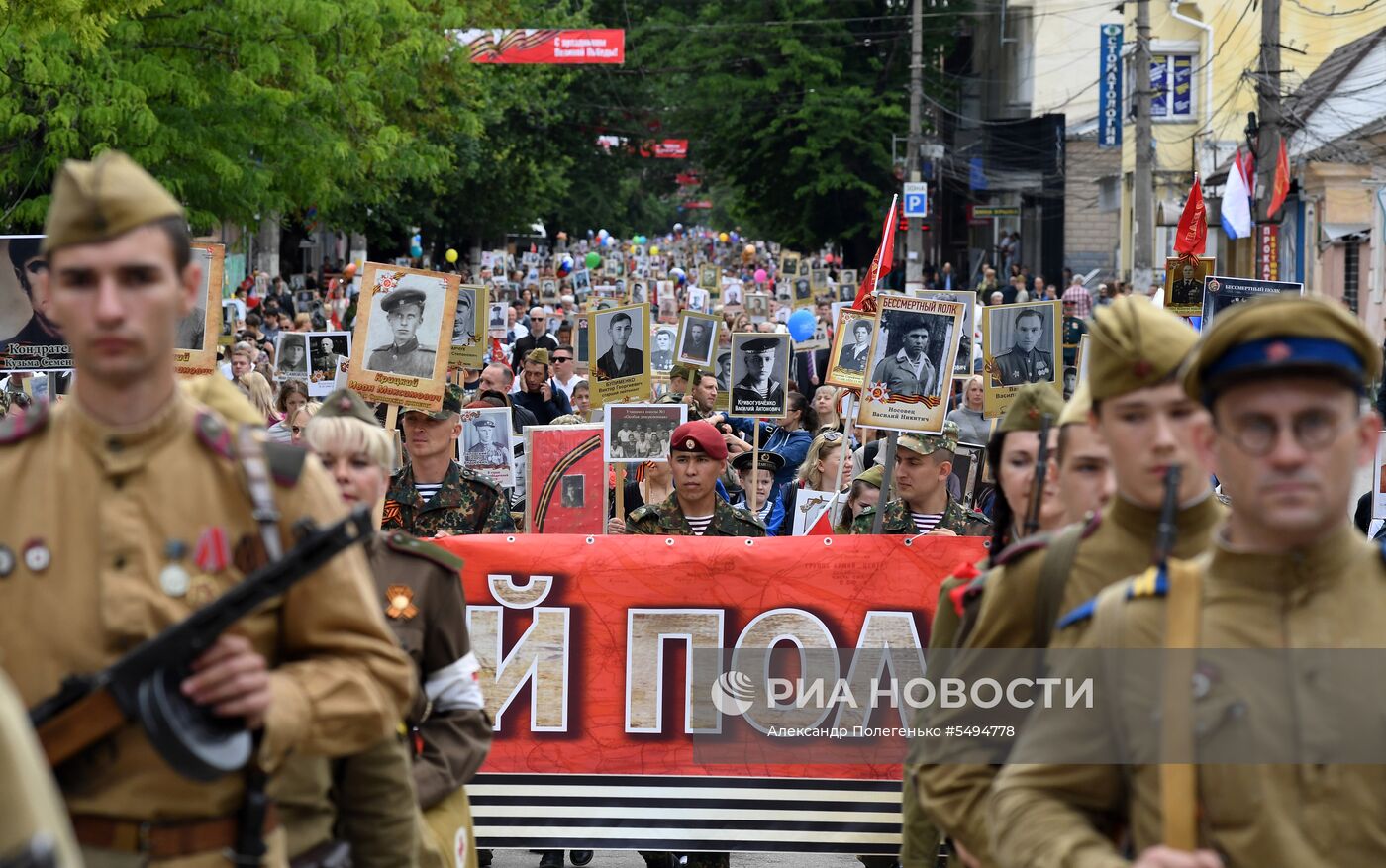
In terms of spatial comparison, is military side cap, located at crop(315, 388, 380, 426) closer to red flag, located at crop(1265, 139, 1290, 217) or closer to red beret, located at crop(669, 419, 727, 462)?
red beret, located at crop(669, 419, 727, 462)

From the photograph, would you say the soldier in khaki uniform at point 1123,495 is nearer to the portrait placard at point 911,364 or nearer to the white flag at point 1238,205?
the portrait placard at point 911,364

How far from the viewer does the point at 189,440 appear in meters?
3.34

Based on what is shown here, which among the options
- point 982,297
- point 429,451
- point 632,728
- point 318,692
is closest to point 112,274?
point 318,692

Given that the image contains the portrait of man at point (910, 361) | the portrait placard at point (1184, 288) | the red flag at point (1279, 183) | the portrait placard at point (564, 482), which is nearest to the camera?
the portrait placard at point (564, 482)

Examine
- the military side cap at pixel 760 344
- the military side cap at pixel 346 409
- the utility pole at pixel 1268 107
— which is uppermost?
the utility pole at pixel 1268 107

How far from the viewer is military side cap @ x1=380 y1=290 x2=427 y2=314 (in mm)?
10703

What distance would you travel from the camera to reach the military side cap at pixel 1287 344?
2.94 metres

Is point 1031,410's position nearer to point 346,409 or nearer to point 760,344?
point 346,409

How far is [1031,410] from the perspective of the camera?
17.3 feet

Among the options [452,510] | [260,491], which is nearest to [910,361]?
[452,510]

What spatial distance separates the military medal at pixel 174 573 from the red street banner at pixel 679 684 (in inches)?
177

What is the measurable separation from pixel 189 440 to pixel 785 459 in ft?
→ 36.5

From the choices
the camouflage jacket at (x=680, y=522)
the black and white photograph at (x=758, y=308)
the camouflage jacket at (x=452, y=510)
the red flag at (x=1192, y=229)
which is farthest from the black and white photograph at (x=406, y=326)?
the black and white photograph at (x=758, y=308)

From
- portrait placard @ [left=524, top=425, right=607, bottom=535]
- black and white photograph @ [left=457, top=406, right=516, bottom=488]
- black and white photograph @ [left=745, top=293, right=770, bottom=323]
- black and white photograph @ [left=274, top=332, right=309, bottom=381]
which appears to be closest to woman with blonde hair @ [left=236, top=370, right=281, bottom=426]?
black and white photograph @ [left=457, top=406, right=516, bottom=488]
